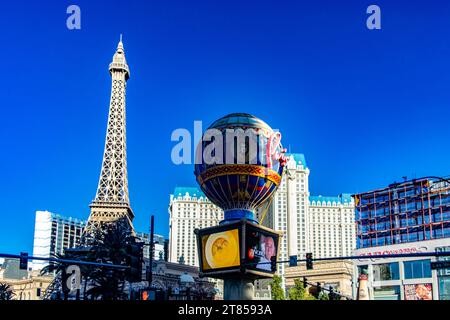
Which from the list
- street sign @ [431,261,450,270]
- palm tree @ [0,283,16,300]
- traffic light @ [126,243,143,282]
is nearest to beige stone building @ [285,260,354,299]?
palm tree @ [0,283,16,300]

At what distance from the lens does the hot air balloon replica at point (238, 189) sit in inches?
2108

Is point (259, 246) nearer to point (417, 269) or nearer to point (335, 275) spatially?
point (417, 269)

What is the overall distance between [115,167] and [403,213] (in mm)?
68792

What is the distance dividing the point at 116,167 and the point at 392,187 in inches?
2588

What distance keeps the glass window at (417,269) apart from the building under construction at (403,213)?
37.7 meters

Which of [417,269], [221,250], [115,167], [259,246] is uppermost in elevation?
[115,167]

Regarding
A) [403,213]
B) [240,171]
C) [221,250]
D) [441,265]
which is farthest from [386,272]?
[441,265]

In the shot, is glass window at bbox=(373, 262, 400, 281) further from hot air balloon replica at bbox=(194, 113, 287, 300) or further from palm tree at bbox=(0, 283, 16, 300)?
palm tree at bbox=(0, 283, 16, 300)

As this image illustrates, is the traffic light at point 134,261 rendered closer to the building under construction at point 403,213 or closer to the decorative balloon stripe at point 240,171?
the decorative balloon stripe at point 240,171

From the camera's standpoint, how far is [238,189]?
54.8m

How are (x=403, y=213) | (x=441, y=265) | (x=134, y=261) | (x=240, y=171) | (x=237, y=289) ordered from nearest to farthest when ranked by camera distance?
(x=134, y=261) < (x=441, y=265) < (x=240, y=171) < (x=237, y=289) < (x=403, y=213)

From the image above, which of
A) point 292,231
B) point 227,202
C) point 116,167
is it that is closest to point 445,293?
point 227,202

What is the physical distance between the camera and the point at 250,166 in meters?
53.6
